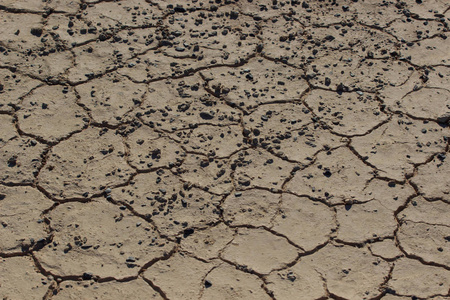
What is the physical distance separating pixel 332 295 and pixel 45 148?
6.28ft

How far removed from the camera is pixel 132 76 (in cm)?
388

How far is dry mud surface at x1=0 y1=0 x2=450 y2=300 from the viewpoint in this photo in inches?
113

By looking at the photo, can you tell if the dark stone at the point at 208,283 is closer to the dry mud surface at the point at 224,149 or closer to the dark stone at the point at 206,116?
the dry mud surface at the point at 224,149

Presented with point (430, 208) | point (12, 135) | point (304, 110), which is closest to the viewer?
point (430, 208)

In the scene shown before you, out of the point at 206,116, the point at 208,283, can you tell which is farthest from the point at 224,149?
the point at 208,283

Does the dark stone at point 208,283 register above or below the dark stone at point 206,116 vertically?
below

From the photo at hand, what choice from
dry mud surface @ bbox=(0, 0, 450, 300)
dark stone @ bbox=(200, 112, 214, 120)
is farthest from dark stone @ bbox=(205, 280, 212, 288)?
dark stone @ bbox=(200, 112, 214, 120)

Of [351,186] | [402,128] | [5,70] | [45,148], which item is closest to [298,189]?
[351,186]

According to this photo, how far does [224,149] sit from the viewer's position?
345 cm

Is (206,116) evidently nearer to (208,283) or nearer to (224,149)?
(224,149)

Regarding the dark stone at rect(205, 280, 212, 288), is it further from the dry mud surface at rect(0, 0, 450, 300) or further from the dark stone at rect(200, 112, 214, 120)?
the dark stone at rect(200, 112, 214, 120)

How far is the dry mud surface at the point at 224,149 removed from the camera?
2881 mm

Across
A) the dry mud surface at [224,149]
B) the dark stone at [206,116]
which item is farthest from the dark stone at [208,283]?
the dark stone at [206,116]

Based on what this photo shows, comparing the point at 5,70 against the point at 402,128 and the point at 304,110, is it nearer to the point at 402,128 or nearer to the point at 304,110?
the point at 304,110
